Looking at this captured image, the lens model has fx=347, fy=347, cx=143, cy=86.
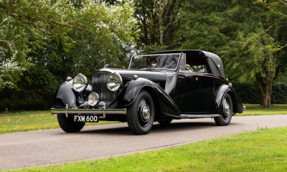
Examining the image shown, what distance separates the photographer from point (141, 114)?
708cm

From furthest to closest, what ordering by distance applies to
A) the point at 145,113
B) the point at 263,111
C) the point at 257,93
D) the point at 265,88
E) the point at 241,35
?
the point at 257,93 < the point at 265,88 < the point at 241,35 < the point at 263,111 < the point at 145,113

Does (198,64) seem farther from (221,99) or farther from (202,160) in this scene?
(202,160)

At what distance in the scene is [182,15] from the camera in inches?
1049

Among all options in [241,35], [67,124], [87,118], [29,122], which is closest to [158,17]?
[241,35]

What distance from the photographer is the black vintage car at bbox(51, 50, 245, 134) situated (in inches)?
277

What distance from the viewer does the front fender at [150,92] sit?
6.88 meters

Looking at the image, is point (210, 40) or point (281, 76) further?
point (281, 76)

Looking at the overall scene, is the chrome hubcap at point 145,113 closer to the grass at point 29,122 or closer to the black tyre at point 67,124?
the black tyre at point 67,124

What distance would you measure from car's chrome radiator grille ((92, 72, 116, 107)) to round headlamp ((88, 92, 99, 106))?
160 millimetres

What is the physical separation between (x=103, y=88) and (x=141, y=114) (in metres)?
1.07

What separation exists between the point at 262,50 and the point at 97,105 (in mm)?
16497

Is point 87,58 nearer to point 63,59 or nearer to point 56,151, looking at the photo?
point 63,59

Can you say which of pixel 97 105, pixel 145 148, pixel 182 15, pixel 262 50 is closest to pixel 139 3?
pixel 182 15

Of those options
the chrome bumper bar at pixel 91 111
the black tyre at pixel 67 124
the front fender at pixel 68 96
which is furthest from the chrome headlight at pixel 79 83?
the black tyre at pixel 67 124
